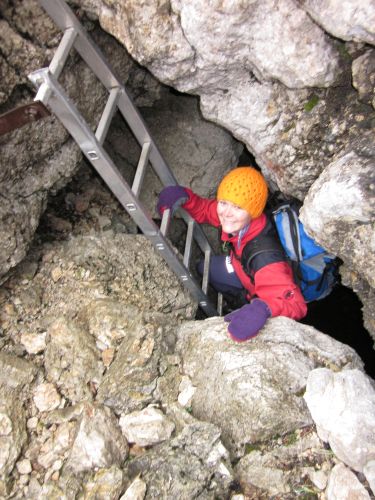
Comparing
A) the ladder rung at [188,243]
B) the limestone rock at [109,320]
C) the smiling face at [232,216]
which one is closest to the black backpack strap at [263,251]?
the smiling face at [232,216]

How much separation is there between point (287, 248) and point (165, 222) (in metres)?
1.23

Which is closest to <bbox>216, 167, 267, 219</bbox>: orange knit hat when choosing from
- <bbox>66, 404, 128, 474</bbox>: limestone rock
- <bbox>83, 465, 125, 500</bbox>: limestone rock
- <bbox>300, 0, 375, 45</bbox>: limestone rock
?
<bbox>300, 0, 375, 45</bbox>: limestone rock

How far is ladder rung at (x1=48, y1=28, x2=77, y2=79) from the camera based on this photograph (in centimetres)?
289

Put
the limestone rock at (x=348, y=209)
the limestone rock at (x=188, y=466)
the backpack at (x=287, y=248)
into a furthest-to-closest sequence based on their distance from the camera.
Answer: the backpack at (x=287, y=248) < the limestone rock at (x=348, y=209) < the limestone rock at (x=188, y=466)

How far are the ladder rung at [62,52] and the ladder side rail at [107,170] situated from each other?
0.19 meters

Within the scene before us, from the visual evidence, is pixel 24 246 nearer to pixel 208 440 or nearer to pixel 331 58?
pixel 208 440

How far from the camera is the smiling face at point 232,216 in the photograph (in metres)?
3.91

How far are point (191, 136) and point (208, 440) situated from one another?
3392 millimetres

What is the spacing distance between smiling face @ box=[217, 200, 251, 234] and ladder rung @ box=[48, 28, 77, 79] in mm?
1780

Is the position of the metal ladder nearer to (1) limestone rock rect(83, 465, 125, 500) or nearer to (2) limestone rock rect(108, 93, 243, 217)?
(2) limestone rock rect(108, 93, 243, 217)

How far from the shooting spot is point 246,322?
3.17 m

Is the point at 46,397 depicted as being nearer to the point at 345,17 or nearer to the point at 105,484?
the point at 105,484

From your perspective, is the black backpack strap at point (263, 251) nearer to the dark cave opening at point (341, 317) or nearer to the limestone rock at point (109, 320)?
the limestone rock at point (109, 320)

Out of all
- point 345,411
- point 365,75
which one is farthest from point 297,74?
point 345,411
